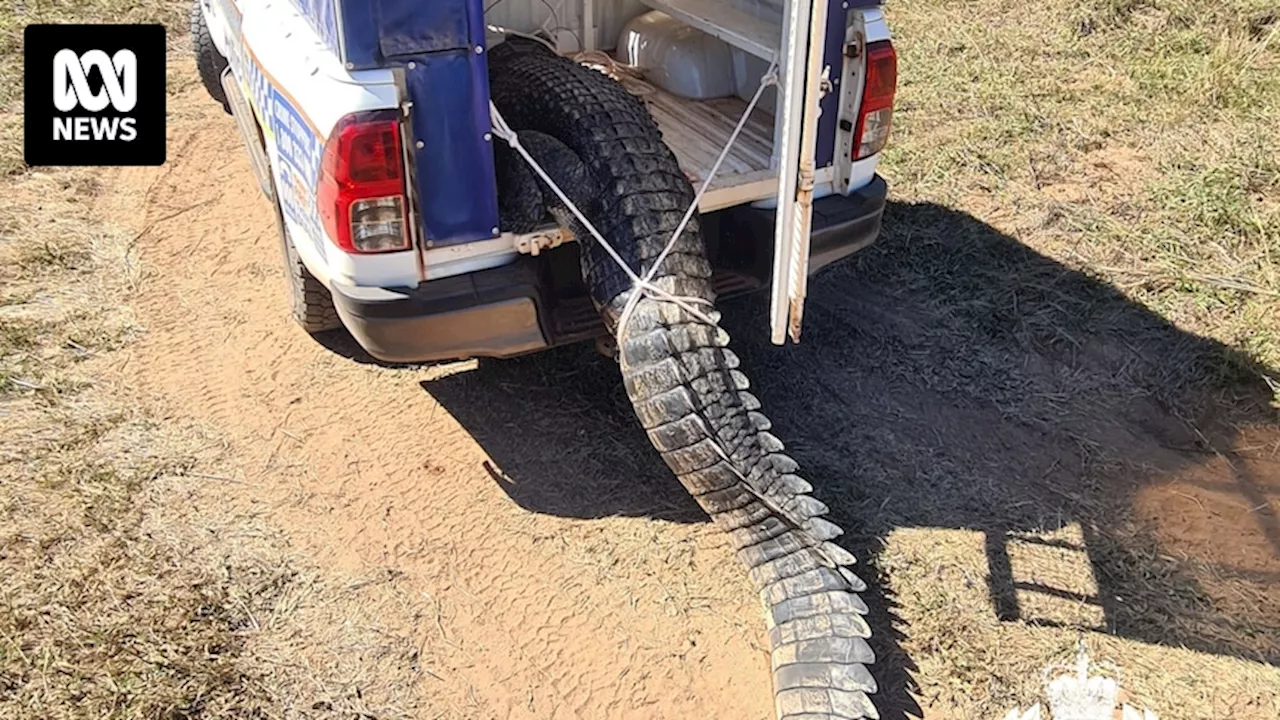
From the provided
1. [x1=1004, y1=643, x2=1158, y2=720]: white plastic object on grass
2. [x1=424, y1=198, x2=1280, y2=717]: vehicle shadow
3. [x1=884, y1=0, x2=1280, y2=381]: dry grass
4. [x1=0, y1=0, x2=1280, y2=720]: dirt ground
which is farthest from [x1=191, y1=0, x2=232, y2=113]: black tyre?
[x1=1004, y1=643, x2=1158, y2=720]: white plastic object on grass

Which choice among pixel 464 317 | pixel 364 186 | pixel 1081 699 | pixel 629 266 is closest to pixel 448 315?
pixel 464 317

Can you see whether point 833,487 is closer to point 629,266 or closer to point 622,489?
point 622,489

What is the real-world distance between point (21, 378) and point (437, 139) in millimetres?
2324

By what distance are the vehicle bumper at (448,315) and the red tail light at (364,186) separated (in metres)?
0.17

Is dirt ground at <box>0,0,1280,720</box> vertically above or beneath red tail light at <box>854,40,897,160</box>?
beneath

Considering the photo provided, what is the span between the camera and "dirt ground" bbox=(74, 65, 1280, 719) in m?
3.25

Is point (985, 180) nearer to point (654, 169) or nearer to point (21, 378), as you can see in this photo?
point (654, 169)

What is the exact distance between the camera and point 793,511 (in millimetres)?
3410

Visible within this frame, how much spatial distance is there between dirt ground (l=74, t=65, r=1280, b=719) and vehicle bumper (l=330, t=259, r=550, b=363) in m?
0.69

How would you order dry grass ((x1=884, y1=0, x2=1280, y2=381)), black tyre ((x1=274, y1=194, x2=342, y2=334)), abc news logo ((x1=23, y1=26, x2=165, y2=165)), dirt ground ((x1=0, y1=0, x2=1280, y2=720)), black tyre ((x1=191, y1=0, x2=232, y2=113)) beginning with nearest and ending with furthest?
dirt ground ((x1=0, y1=0, x2=1280, y2=720)) < black tyre ((x1=274, y1=194, x2=342, y2=334)) < dry grass ((x1=884, y1=0, x2=1280, y2=381)) < abc news logo ((x1=23, y1=26, x2=165, y2=165)) < black tyre ((x1=191, y1=0, x2=232, y2=113))

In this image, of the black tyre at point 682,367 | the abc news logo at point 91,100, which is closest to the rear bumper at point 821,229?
the black tyre at point 682,367

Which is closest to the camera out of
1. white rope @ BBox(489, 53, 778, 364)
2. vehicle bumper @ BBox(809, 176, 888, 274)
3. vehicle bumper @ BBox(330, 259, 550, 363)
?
A: vehicle bumper @ BBox(330, 259, 550, 363)

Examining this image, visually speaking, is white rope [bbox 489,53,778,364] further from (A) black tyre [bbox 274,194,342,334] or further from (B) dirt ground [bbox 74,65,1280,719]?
(A) black tyre [bbox 274,194,342,334]

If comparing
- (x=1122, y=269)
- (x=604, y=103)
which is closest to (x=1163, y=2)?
(x=1122, y=269)
